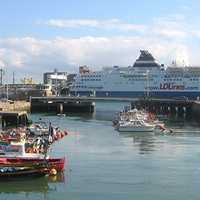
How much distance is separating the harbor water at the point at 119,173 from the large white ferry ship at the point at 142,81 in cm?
9136

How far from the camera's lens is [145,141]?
55.4 meters

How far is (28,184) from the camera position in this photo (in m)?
33.0

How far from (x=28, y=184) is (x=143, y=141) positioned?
23604 millimetres

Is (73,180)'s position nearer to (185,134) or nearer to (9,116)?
(185,134)

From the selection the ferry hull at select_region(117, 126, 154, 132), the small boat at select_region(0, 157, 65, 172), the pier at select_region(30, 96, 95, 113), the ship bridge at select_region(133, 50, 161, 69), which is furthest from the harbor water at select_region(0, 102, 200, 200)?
the ship bridge at select_region(133, 50, 161, 69)

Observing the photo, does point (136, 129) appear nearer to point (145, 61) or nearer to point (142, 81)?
point (142, 81)

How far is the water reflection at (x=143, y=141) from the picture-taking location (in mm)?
48987

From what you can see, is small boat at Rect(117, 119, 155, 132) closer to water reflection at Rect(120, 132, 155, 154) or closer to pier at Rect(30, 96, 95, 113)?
water reflection at Rect(120, 132, 155, 154)

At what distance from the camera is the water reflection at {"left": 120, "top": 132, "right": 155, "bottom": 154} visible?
49.0 m

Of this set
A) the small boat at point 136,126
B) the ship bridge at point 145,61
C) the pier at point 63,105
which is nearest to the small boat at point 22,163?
the small boat at point 136,126

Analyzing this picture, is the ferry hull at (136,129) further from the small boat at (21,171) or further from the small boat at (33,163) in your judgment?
the small boat at (21,171)

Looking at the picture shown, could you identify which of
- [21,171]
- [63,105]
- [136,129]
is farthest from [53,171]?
[63,105]

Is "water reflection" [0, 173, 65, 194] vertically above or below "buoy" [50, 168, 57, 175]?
below

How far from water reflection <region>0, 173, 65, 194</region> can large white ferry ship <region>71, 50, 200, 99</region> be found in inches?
4366
